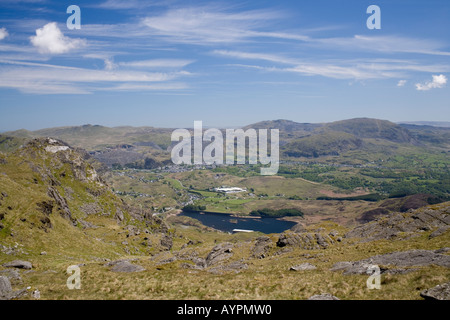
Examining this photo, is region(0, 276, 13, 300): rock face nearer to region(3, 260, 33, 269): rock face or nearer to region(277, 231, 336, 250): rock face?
region(3, 260, 33, 269): rock face

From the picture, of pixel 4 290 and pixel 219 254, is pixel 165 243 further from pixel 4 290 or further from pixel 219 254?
pixel 4 290

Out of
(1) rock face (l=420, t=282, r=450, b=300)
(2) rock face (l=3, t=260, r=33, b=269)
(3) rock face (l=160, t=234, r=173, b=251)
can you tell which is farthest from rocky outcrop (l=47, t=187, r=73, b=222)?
(1) rock face (l=420, t=282, r=450, b=300)

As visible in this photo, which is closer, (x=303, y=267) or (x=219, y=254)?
(x=303, y=267)

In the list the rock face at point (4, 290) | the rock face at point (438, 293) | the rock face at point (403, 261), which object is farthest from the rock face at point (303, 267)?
the rock face at point (4, 290)

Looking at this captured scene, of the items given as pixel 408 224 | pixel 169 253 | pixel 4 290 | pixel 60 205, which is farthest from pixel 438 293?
pixel 60 205
